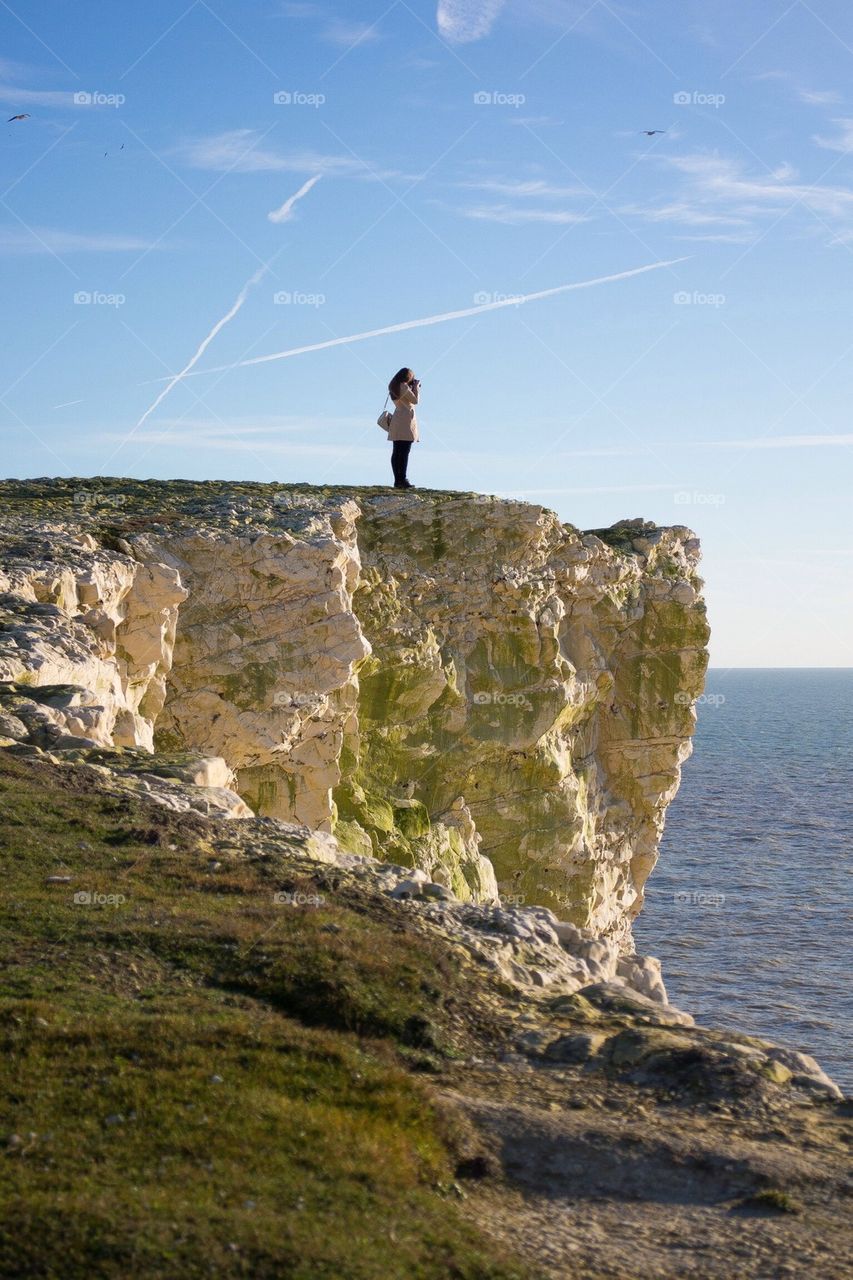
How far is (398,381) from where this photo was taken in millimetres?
29516

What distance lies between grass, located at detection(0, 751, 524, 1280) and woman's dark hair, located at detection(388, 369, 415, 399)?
1653 cm

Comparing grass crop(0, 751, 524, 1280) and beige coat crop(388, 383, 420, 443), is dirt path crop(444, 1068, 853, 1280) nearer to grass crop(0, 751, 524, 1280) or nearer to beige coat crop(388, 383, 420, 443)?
grass crop(0, 751, 524, 1280)

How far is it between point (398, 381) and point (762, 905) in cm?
3762

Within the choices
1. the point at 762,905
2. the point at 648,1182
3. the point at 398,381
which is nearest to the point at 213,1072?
the point at 648,1182

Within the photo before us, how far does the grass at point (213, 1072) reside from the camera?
7.87 metres

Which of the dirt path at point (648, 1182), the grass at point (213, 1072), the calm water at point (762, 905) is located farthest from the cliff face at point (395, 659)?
the dirt path at point (648, 1182)

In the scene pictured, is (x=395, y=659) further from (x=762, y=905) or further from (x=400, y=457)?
(x=762, y=905)

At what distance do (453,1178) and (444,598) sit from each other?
92.5 feet

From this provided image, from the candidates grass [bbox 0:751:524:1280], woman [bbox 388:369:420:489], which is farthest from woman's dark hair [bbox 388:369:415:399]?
grass [bbox 0:751:524:1280]

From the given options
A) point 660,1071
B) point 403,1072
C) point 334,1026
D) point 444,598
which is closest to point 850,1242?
point 660,1071

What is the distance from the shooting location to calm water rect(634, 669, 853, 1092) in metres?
43.6

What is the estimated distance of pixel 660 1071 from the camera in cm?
1157

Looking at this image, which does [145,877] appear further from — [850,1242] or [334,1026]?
[850,1242]

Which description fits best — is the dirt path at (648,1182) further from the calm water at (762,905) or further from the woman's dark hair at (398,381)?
the calm water at (762,905)
